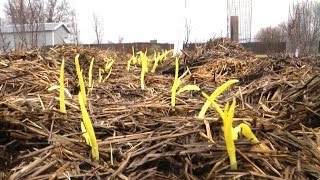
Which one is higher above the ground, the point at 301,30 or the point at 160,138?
the point at 301,30


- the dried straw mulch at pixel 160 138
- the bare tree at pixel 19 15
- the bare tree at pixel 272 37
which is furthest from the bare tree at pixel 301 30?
the dried straw mulch at pixel 160 138

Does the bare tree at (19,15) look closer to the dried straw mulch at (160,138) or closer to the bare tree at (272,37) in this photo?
the bare tree at (272,37)

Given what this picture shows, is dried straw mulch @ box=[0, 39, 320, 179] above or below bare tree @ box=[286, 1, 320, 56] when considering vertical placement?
below

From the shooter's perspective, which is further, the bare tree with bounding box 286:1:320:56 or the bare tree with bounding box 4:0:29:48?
the bare tree with bounding box 286:1:320:56

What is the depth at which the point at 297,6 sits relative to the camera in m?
17.8

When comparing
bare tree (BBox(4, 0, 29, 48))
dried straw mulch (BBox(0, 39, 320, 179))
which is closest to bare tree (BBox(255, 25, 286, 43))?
bare tree (BBox(4, 0, 29, 48))

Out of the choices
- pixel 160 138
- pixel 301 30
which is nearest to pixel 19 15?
pixel 301 30

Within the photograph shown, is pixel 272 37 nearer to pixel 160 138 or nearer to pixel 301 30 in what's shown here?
pixel 301 30

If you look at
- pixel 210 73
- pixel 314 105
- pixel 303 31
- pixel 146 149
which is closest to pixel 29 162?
pixel 146 149

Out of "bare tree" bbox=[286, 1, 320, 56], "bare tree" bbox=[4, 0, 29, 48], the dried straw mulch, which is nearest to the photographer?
the dried straw mulch

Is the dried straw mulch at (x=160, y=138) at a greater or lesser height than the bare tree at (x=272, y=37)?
lesser

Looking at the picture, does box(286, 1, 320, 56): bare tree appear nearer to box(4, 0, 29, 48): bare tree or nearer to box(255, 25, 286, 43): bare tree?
box(255, 25, 286, 43): bare tree

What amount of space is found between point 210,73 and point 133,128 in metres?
2.40

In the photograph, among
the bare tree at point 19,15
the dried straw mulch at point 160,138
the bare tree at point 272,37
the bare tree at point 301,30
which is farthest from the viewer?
the bare tree at point 272,37
